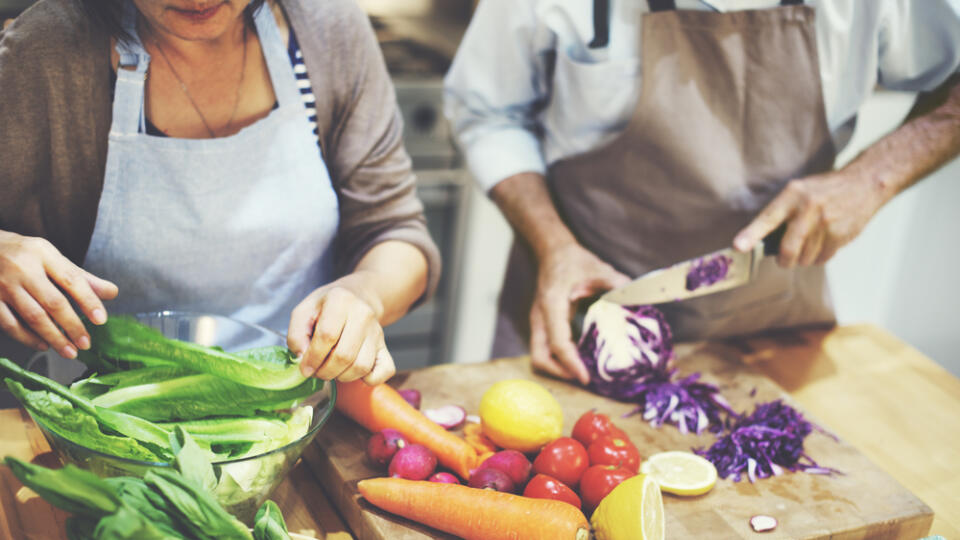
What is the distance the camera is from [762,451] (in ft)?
4.36

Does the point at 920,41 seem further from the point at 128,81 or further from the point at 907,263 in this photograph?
the point at 907,263

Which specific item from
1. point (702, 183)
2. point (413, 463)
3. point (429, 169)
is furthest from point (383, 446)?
point (429, 169)

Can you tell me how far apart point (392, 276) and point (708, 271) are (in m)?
0.64

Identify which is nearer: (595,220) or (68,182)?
(68,182)

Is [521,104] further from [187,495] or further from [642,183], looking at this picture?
[187,495]

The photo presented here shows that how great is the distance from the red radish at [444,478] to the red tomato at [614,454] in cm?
22

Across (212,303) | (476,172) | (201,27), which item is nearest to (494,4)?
(476,172)

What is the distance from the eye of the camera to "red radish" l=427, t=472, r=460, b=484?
1.17 metres

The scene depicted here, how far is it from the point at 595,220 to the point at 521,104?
33cm

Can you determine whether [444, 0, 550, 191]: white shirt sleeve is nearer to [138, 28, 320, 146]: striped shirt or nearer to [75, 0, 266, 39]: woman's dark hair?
[138, 28, 320, 146]: striped shirt

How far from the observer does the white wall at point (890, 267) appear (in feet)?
9.82

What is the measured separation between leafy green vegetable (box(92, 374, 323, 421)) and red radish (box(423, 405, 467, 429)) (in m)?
0.29

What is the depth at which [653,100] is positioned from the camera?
5.38 ft

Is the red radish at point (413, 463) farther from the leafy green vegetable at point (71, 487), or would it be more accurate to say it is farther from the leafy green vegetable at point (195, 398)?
the leafy green vegetable at point (71, 487)
